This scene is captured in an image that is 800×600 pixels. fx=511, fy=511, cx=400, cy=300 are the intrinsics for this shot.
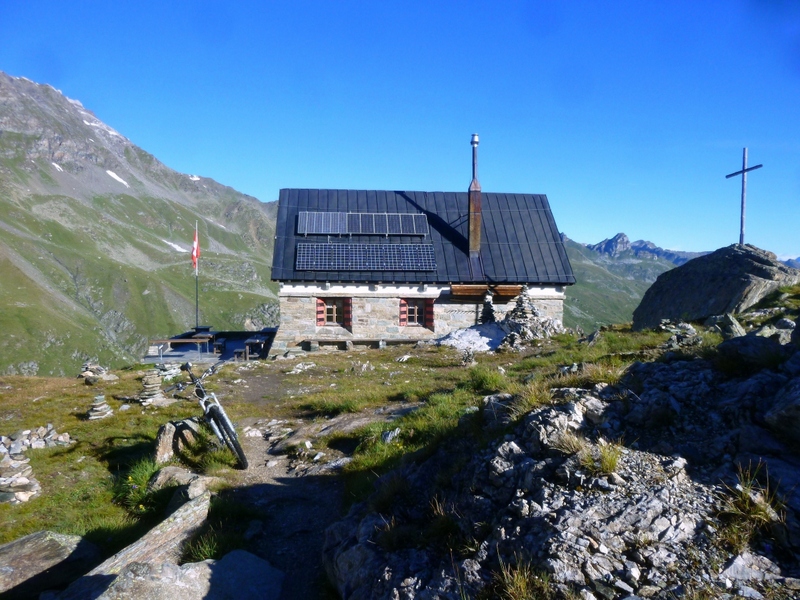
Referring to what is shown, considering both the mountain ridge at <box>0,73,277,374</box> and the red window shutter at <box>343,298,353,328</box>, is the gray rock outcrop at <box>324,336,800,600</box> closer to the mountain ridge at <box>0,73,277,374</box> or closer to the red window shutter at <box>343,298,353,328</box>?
the red window shutter at <box>343,298,353,328</box>

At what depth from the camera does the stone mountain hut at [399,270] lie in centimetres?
2433

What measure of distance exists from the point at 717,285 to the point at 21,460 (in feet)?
66.7

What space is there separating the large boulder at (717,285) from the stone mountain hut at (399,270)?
5.86 metres

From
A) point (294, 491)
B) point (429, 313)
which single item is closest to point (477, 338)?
point (429, 313)

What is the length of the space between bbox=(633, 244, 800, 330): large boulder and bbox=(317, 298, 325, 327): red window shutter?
539 inches

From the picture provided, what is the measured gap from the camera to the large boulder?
16.3 metres

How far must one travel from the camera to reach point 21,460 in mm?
10391

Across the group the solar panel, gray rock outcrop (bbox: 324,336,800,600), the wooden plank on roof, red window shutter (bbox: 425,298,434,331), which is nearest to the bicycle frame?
gray rock outcrop (bbox: 324,336,800,600)

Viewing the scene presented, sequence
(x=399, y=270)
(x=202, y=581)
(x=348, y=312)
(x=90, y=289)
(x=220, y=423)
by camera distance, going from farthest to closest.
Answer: (x=90, y=289)
(x=399, y=270)
(x=348, y=312)
(x=220, y=423)
(x=202, y=581)

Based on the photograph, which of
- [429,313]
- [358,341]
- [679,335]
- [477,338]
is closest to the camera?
[679,335]

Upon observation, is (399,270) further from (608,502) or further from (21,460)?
(608,502)

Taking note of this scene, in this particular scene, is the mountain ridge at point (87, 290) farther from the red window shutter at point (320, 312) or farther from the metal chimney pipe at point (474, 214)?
the metal chimney pipe at point (474, 214)

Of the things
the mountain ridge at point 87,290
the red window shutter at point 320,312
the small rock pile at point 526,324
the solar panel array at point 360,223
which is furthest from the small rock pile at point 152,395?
the mountain ridge at point 87,290

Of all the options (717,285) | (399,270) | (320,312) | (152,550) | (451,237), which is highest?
(451,237)
